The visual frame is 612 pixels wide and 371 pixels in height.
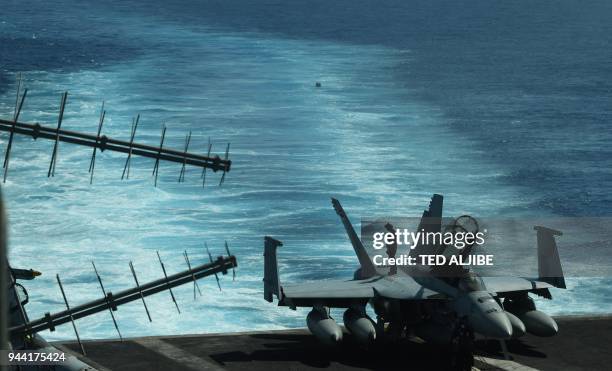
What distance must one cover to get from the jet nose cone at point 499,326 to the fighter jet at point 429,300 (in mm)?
34

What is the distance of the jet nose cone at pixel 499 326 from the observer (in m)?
39.3

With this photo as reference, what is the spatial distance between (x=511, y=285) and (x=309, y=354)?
8505mm

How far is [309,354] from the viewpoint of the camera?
4475cm

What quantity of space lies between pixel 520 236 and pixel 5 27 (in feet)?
437

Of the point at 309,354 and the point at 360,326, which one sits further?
the point at 309,354

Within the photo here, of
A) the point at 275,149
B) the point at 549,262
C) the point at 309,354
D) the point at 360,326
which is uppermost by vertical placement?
the point at 275,149

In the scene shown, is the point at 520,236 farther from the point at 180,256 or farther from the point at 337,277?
the point at 180,256

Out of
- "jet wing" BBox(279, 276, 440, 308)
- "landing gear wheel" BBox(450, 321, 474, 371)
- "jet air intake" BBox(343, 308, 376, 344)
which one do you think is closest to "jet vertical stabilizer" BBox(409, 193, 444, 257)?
"jet wing" BBox(279, 276, 440, 308)

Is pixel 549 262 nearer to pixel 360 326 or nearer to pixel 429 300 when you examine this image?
pixel 429 300

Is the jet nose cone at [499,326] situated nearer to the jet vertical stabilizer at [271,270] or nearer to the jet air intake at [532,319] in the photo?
the jet air intake at [532,319]

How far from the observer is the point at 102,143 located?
2028cm

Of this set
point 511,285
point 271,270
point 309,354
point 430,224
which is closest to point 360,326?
point 309,354

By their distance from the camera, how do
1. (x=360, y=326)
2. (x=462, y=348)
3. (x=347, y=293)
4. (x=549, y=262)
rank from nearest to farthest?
(x=462, y=348)
(x=360, y=326)
(x=347, y=293)
(x=549, y=262)

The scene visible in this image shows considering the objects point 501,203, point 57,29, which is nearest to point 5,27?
point 57,29
